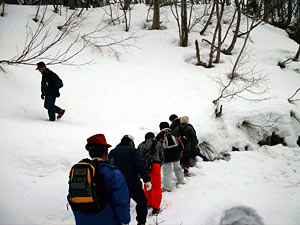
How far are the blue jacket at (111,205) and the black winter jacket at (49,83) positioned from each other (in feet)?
14.4

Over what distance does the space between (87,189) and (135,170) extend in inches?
50.3

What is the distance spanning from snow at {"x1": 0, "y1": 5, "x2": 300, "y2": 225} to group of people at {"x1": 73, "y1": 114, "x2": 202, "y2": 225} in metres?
0.47

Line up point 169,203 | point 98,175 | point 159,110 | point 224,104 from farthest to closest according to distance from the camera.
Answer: point 224,104 → point 159,110 → point 169,203 → point 98,175

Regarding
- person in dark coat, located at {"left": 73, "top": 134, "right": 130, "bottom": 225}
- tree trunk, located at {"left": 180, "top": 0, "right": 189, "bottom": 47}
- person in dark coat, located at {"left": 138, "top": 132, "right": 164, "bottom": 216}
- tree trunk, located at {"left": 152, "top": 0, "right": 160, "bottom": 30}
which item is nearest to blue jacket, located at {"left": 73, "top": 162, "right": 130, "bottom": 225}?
person in dark coat, located at {"left": 73, "top": 134, "right": 130, "bottom": 225}

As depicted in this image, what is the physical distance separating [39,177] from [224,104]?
25.5 feet

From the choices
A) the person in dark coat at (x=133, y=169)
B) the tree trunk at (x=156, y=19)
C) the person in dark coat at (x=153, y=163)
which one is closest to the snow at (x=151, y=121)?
the person in dark coat at (x=153, y=163)

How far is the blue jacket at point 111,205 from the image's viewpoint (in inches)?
83.1

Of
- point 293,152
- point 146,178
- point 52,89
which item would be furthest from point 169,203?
point 293,152

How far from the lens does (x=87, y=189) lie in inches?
79.5

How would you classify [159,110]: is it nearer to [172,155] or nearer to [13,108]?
[172,155]

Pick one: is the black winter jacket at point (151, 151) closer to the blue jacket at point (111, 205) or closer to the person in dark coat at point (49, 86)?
the blue jacket at point (111, 205)

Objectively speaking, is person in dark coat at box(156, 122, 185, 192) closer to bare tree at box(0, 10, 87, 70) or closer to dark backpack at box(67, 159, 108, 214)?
bare tree at box(0, 10, 87, 70)

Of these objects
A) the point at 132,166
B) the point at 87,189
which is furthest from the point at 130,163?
the point at 87,189

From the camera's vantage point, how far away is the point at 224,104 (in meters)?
9.32
